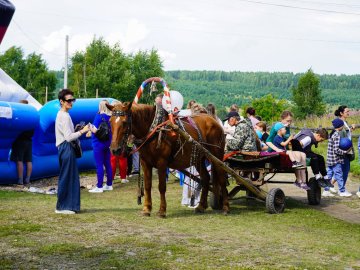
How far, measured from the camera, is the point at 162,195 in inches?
400

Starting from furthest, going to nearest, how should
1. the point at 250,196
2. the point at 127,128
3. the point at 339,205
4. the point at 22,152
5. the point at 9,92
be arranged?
the point at 9,92, the point at 22,152, the point at 339,205, the point at 250,196, the point at 127,128

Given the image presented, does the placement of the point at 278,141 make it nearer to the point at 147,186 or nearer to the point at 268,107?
the point at 147,186

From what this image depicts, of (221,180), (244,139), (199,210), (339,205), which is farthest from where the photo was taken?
(339,205)

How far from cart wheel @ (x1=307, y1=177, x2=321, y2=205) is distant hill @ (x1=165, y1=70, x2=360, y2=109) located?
115 meters

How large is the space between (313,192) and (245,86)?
143263mm

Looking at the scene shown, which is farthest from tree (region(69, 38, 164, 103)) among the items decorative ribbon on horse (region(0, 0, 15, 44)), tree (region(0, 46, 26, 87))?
decorative ribbon on horse (region(0, 0, 15, 44))

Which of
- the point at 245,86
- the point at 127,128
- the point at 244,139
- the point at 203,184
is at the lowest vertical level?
the point at 203,184

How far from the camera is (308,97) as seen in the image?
81.6 meters

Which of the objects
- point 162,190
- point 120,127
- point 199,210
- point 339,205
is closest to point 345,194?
point 339,205

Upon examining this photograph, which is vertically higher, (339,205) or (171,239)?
(171,239)

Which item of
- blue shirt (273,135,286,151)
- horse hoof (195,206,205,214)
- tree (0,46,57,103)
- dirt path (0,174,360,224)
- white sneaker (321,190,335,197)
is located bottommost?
dirt path (0,174,360,224)

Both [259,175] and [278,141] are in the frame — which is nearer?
[259,175]

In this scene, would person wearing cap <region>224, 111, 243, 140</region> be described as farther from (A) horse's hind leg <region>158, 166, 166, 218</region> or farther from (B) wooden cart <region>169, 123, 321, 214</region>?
(A) horse's hind leg <region>158, 166, 166, 218</region>

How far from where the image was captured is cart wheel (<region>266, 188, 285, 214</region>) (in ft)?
35.6
